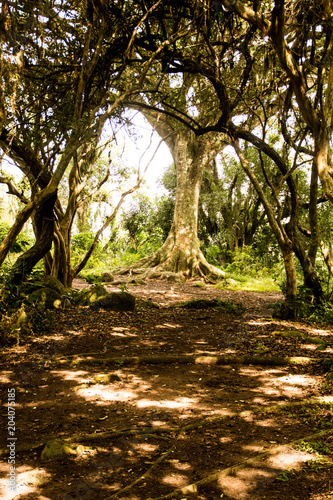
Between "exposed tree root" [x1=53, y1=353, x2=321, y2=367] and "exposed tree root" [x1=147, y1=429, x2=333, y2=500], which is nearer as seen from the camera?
"exposed tree root" [x1=147, y1=429, x2=333, y2=500]

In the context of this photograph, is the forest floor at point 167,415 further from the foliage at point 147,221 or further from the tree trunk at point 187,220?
the foliage at point 147,221

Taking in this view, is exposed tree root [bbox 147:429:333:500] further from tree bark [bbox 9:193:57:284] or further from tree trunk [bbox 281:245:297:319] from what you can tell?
tree bark [bbox 9:193:57:284]

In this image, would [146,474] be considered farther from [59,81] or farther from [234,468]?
[59,81]

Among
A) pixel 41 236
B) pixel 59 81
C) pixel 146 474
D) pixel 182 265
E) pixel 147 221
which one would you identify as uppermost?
pixel 59 81

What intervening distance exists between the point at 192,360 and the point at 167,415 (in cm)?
154

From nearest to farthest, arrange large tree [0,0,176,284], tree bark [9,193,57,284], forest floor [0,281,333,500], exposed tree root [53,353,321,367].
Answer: forest floor [0,281,333,500]
exposed tree root [53,353,321,367]
large tree [0,0,176,284]
tree bark [9,193,57,284]

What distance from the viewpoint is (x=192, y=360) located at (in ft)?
16.2

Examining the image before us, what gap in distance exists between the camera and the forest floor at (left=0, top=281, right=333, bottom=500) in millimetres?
2428

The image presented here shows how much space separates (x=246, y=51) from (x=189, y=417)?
6.30 metres

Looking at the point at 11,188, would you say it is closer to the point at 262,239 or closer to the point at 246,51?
the point at 246,51

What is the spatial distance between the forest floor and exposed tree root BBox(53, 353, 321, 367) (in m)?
0.01

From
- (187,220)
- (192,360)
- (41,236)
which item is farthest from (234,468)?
(187,220)

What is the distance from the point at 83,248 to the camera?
1545 cm

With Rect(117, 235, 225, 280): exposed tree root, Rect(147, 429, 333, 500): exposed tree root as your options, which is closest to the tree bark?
Rect(147, 429, 333, 500): exposed tree root
